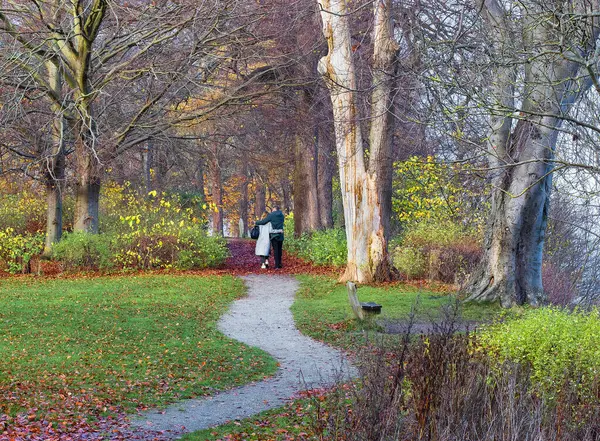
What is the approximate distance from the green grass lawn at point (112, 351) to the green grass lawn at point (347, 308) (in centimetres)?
164

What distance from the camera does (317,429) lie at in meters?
5.12

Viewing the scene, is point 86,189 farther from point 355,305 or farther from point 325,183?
point 355,305

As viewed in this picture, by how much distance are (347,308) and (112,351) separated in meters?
5.60

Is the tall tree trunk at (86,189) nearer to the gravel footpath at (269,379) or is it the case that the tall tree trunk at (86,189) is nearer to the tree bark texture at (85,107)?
the tree bark texture at (85,107)

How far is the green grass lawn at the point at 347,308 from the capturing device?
1286 centimetres

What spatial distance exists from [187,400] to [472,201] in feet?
55.0

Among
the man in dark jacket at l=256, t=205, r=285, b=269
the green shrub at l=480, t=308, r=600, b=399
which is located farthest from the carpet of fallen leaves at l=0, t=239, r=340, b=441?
the man in dark jacket at l=256, t=205, r=285, b=269

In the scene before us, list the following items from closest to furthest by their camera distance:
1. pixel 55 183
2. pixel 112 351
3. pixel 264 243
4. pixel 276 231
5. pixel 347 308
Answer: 1. pixel 112 351
2. pixel 347 308
3. pixel 276 231
4. pixel 55 183
5. pixel 264 243

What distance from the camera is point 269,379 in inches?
382

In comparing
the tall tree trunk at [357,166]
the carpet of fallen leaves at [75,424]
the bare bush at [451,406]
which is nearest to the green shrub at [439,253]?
the tall tree trunk at [357,166]

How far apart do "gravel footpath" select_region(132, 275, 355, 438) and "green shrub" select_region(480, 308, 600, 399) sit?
1.71 meters

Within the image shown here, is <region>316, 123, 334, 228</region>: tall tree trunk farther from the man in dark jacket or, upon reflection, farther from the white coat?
the white coat

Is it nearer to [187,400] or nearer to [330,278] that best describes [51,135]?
[330,278]

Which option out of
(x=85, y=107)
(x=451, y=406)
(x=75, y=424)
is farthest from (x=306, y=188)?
(x=451, y=406)
